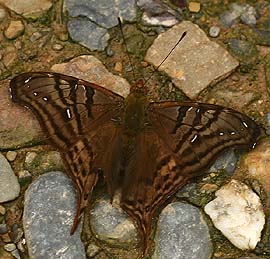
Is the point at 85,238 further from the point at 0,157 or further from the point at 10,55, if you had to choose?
the point at 10,55

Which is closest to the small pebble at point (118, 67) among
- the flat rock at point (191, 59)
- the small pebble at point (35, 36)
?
the flat rock at point (191, 59)

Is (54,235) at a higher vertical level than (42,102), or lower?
lower

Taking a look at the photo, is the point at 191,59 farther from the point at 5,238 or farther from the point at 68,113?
the point at 5,238

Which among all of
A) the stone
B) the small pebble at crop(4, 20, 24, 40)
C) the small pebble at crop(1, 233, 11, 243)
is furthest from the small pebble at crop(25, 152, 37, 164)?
the stone

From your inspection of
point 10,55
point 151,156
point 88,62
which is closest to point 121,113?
point 151,156

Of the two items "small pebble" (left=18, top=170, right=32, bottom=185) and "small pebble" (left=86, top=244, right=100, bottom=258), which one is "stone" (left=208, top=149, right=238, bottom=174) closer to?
"small pebble" (left=86, top=244, right=100, bottom=258)

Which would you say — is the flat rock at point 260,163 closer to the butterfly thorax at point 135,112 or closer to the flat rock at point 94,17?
the butterfly thorax at point 135,112

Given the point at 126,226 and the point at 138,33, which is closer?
the point at 126,226
